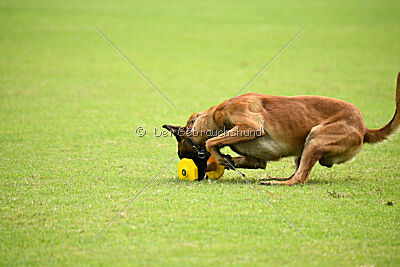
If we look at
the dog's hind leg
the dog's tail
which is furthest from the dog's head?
the dog's tail

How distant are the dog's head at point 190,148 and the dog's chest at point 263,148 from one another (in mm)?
423

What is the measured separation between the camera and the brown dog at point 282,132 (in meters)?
7.02

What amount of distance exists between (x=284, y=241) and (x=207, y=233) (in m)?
0.75

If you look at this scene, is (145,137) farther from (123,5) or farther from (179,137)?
(123,5)

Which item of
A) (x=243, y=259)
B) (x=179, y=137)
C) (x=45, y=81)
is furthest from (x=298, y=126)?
(x=45, y=81)

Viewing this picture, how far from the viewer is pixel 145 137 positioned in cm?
1065

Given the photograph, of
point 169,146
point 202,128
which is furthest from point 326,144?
point 169,146

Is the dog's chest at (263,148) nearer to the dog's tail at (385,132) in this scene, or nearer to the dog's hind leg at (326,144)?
the dog's hind leg at (326,144)

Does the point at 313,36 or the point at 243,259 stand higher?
the point at 243,259

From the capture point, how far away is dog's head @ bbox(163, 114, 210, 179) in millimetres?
7287

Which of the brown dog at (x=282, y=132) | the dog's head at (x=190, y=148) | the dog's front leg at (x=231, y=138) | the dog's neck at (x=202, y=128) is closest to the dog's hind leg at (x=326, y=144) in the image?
the brown dog at (x=282, y=132)

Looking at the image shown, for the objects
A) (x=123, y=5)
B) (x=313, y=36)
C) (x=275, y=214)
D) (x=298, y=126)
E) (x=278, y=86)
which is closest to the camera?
(x=275, y=214)

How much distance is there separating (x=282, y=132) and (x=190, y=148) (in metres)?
1.25

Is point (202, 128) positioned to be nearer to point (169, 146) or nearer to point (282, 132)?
point (282, 132)
